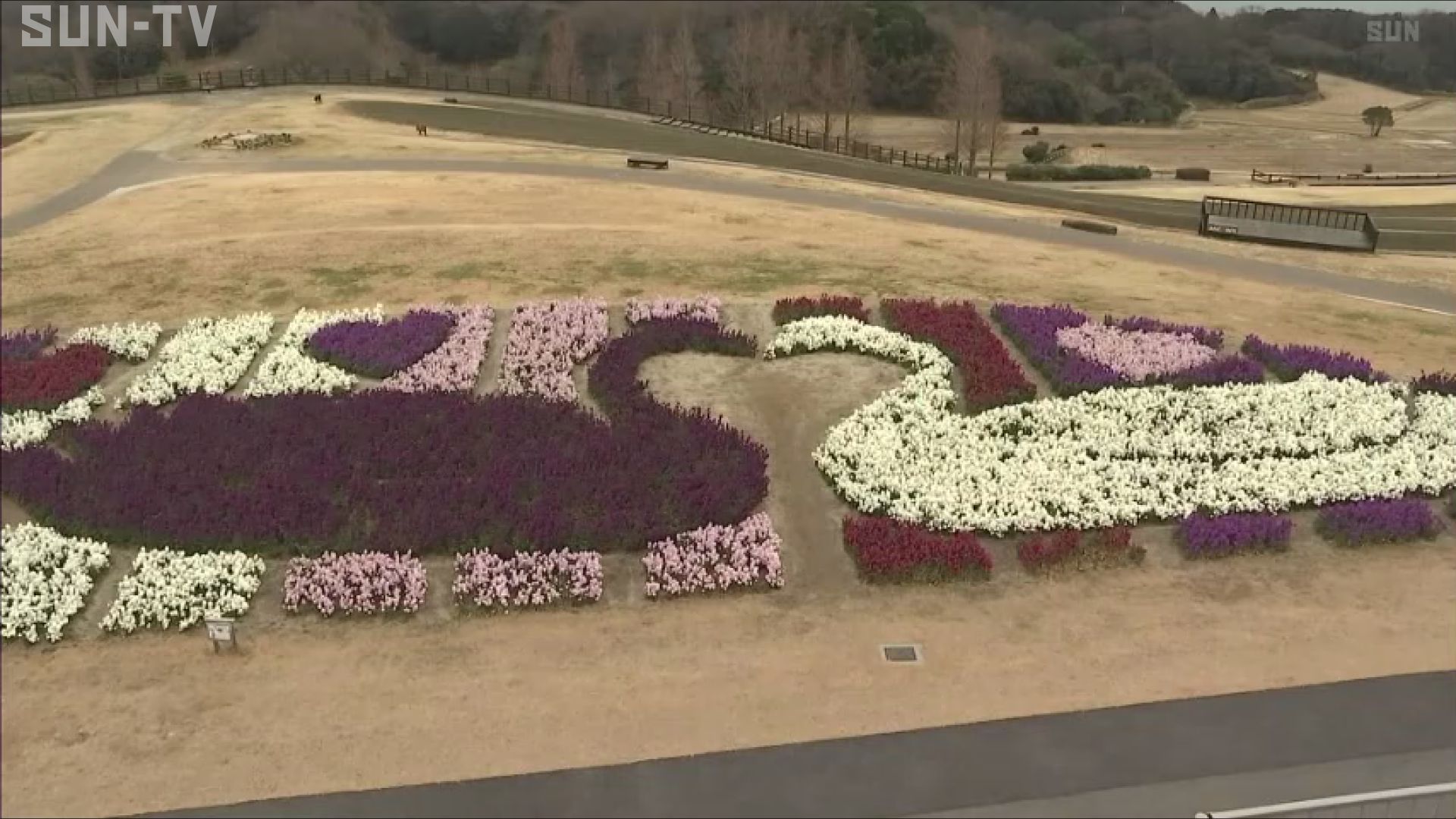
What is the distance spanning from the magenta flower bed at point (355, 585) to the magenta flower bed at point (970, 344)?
10150 millimetres

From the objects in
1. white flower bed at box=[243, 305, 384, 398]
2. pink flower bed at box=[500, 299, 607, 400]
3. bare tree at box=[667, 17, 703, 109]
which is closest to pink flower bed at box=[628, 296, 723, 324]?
pink flower bed at box=[500, 299, 607, 400]

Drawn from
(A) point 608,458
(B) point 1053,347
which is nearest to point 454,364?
(A) point 608,458

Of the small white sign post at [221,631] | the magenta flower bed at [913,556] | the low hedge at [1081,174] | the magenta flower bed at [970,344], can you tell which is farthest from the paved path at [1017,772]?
the low hedge at [1081,174]

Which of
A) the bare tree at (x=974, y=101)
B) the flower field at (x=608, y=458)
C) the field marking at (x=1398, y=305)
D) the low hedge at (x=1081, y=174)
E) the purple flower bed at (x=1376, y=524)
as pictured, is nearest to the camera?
the flower field at (x=608, y=458)

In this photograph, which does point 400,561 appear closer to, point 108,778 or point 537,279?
point 108,778

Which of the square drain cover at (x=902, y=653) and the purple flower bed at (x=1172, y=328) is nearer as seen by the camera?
the square drain cover at (x=902, y=653)

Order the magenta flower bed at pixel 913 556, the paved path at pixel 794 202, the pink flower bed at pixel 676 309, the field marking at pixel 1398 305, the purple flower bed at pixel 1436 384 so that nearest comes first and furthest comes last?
the magenta flower bed at pixel 913 556, the purple flower bed at pixel 1436 384, the pink flower bed at pixel 676 309, the field marking at pixel 1398 305, the paved path at pixel 794 202

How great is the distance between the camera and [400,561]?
43.1ft

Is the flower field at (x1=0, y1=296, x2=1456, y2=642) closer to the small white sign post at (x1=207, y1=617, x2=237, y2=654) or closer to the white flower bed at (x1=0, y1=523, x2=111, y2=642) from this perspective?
the white flower bed at (x1=0, y1=523, x2=111, y2=642)

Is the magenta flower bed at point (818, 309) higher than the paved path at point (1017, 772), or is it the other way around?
the magenta flower bed at point (818, 309)

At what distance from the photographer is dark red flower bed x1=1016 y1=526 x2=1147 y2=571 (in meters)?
13.6

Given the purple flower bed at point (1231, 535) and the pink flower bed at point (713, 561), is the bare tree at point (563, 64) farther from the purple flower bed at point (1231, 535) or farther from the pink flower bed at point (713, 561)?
the purple flower bed at point (1231, 535)

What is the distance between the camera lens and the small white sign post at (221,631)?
454 inches

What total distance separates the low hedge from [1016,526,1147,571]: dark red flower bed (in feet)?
181
